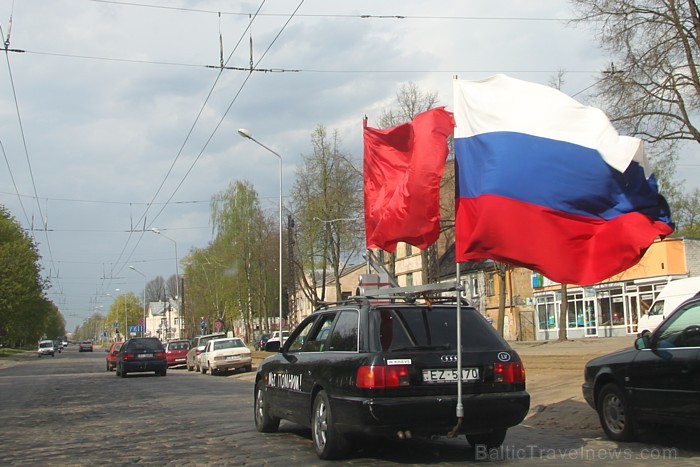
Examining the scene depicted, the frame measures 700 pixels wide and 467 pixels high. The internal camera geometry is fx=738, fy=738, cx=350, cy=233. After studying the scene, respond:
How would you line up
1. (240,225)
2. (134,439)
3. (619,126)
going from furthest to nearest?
(240,225) < (619,126) < (134,439)

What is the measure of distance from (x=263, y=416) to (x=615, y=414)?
4.53 m

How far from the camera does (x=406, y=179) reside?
8867mm

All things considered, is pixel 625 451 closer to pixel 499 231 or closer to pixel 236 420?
pixel 499 231

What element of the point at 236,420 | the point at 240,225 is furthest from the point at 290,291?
the point at 236,420

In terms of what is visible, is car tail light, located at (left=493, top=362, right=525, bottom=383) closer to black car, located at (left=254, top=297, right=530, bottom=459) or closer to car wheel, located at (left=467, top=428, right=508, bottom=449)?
black car, located at (left=254, top=297, right=530, bottom=459)

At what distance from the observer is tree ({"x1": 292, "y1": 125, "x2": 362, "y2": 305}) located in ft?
164

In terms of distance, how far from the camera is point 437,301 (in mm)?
7988

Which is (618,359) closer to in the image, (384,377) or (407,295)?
(407,295)

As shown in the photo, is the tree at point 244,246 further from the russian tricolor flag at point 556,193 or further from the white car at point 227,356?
the russian tricolor flag at point 556,193

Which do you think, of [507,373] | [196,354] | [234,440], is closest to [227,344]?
[196,354]

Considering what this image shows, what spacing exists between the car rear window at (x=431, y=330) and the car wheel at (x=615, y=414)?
6.47ft

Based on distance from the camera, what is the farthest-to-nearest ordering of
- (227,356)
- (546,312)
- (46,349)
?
(46,349) < (546,312) < (227,356)

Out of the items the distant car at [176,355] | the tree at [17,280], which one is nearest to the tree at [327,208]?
the distant car at [176,355]

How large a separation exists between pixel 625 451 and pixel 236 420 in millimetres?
6128
